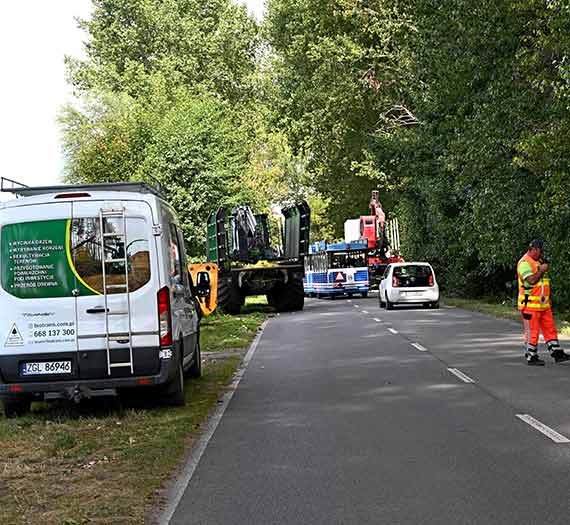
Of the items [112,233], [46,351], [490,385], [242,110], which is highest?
[242,110]

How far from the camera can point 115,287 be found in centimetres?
1148

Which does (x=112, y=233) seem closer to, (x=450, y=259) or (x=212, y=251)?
(x=212, y=251)

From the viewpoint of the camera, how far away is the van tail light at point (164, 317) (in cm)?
1152

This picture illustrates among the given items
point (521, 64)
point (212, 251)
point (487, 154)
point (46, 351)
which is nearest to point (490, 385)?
point (46, 351)

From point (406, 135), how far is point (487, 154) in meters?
16.2

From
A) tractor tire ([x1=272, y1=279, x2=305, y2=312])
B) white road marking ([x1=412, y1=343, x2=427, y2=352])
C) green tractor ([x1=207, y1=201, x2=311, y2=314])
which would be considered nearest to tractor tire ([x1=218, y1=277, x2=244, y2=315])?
green tractor ([x1=207, y1=201, x2=311, y2=314])

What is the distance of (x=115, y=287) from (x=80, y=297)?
0.39 metres

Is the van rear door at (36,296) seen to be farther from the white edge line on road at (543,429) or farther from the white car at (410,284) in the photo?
the white car at (410,284)

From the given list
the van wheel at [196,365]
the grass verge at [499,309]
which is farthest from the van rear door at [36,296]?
the grass verge at [499,309]

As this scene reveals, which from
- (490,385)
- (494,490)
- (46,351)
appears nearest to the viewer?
(494,490)

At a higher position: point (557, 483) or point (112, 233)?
point (112, 233)

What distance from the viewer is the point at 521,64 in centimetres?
2258

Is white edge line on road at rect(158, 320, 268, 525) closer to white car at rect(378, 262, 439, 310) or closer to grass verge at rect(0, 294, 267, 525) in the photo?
grass verge at rect(0, 294, 267, 525)

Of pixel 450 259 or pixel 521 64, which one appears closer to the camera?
pixel 521 64
